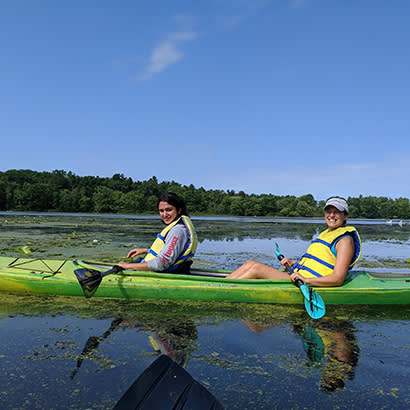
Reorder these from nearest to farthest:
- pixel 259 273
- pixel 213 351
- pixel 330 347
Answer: pixel 213 351, pixel 330 347, pixel 259 273

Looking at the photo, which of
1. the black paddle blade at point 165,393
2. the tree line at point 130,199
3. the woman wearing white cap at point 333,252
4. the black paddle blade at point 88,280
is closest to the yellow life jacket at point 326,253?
the woman wearing white cap at point 333,252

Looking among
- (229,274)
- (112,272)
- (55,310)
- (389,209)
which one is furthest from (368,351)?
(389,209)

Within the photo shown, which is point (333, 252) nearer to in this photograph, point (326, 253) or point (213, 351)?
point (326, 253)

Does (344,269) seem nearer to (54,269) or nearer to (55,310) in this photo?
(55,310)

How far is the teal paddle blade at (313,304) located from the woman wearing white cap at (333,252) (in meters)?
0.27

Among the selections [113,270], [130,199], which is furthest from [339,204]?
[130,199]

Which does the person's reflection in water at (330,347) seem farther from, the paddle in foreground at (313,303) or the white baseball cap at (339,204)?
the white baseball cap at (339,204)

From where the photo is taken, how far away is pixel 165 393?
5.19ft

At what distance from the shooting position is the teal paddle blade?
12.4ft

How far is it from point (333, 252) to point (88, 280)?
8.66 ft

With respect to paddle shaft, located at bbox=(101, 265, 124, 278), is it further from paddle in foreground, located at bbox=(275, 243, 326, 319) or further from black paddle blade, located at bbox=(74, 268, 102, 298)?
paddle in foreground, located at bbox=(275, 243, 326, 319)

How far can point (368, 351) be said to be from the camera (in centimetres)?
304

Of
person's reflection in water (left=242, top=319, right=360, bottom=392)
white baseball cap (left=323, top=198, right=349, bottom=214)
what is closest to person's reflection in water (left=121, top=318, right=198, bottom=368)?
person's reflection in water (left=242, top=319, right=360, bottom=392)

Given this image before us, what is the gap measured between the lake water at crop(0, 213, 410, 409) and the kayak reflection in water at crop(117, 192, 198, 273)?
1.43ft
